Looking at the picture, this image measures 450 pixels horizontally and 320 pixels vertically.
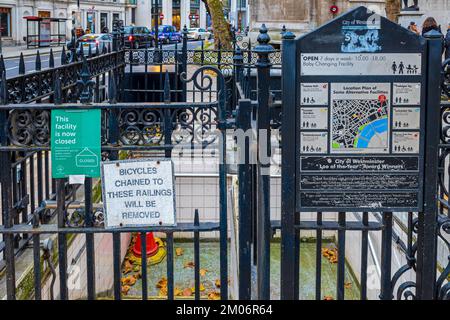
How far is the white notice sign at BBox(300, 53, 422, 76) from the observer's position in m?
3.42

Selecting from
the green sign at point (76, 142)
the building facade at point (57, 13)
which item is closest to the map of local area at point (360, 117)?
the green sign at point (76, 142)

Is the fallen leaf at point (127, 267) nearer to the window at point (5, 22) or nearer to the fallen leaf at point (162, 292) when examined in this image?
the fallen leaf at point (162, 292)

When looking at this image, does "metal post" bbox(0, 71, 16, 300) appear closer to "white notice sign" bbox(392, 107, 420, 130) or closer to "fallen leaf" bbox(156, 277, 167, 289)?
"white notice sign" bbox(392, 107, 420, 130)

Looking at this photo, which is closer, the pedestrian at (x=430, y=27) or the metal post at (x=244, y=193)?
the metal post at (x=244, y=193)

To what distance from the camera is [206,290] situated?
741 cm

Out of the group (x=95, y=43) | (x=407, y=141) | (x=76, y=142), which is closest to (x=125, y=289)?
(x=76, y=142)

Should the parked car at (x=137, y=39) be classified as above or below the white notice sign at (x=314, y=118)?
above

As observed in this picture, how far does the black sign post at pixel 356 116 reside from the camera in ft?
11.2

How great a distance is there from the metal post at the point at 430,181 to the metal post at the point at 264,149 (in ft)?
3.16

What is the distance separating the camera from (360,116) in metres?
3.48

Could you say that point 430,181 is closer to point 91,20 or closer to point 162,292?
point 162,292

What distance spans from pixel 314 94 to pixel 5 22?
4772 cm
